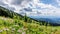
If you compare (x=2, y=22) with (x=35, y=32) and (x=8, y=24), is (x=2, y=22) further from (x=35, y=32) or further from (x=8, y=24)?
(x=35, y=32)

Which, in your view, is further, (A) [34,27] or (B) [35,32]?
(A) [34,27]

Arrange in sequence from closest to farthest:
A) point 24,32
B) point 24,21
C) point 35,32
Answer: point 24,32 < point 35,32 < point 24,21

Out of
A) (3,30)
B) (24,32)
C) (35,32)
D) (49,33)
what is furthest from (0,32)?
(49,33)

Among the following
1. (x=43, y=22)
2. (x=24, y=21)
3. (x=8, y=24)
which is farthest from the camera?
(x=43, y=22)

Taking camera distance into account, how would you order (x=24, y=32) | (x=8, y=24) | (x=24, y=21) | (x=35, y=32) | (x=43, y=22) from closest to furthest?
(x=24, y=32), (x=35, y=32), (x=8, y=24), (x=24, y=21), (x=43, y=22)

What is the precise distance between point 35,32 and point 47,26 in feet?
4.01

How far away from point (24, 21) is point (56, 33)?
1.35m

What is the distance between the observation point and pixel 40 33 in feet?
17.5

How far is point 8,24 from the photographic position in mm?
5734

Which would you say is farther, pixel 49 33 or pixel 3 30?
pixel 49 33

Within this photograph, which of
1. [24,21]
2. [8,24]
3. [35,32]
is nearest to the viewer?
[35,32]

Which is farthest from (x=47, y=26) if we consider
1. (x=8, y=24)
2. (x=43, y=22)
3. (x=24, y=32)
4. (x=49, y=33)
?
(x=24, y=32)

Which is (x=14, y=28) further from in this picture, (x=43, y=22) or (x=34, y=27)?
(x=43, y=22)

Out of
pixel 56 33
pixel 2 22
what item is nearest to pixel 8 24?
pixel 2 22
